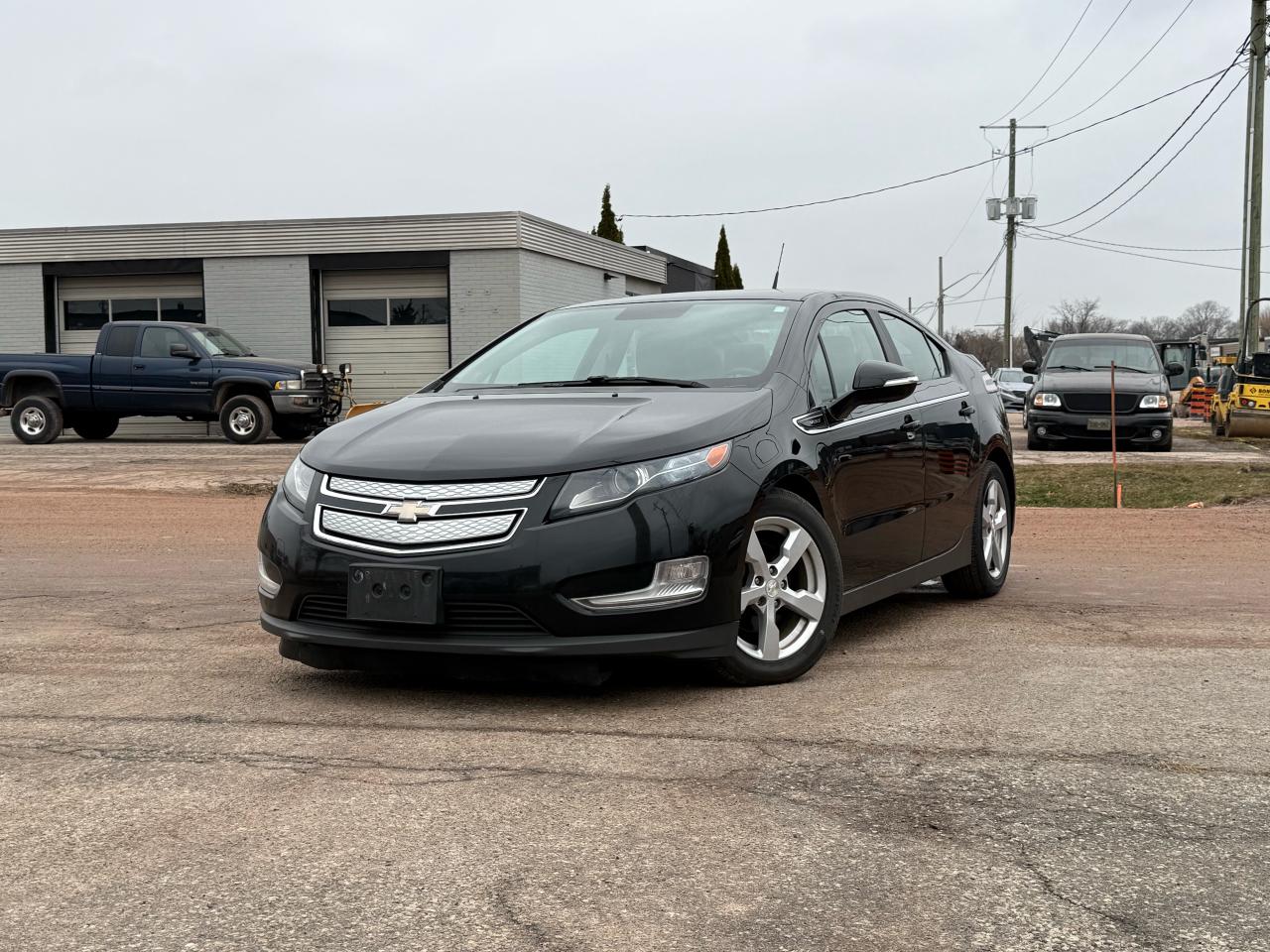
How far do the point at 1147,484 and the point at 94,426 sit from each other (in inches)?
735

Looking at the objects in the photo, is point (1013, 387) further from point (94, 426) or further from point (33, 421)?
point (33, 421)

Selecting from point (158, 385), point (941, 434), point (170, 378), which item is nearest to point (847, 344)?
point (941, 434)

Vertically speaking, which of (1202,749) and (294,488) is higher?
(294,488)

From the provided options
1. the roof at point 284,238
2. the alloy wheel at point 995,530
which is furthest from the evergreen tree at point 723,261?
the alloy wheel at point 995,530

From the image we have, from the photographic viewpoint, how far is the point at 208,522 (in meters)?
12.1

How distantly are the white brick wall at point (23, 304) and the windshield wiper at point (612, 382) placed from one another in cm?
2902

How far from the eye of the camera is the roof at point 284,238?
30.5 meters

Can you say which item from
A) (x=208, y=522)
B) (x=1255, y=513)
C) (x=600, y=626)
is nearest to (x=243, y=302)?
(x=208, y=522)

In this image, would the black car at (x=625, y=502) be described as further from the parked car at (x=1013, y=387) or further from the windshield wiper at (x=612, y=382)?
the parked car at (x=1013, y=387)

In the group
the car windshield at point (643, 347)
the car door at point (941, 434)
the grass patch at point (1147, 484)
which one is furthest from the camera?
the grass patch at point (1147, 484)

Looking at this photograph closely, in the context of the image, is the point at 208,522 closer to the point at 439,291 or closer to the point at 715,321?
the point at 715,321

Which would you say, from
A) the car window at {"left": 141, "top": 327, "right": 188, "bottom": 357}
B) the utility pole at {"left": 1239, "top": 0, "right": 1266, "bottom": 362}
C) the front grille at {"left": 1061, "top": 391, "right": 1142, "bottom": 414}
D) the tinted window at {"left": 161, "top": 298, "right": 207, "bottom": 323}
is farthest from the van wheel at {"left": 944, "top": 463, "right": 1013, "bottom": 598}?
the tinted window at {"left": 161, "top": 298, "right": 207, "bottom": 323}

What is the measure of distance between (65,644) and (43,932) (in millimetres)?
3382

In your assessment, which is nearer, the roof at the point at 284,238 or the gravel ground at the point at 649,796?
the gravel ground at the point at 649,796
